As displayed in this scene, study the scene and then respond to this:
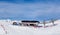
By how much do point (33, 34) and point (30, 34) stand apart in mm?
594

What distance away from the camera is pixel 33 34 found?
35.8 m

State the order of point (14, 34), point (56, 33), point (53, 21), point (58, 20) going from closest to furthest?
point (14, 34) → point (56, 33) → point (53, 21) → point (58, 20)

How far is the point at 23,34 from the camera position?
1411 inches

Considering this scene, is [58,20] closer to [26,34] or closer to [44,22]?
[44,22]

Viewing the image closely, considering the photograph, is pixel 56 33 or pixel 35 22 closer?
pixel 56 33

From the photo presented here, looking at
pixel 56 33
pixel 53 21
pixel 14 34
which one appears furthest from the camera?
pixel 53 21

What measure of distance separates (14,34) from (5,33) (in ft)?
7.64

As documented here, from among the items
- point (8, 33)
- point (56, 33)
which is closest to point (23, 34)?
point (8, 33)

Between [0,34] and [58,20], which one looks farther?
[58,20]

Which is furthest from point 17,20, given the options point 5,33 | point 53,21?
point 5,33

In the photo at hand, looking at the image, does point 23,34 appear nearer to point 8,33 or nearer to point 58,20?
point 8,33

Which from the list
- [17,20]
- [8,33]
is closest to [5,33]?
[8,33]

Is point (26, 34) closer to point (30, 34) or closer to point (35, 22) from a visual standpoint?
point (30, 34)

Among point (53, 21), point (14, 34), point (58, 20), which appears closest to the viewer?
point (14, 34)
